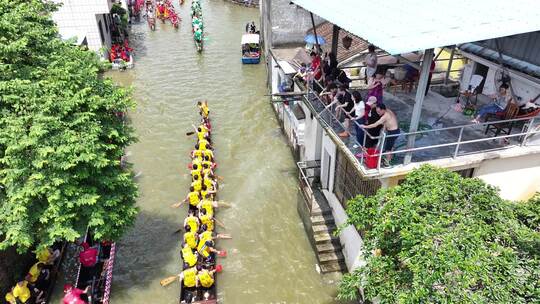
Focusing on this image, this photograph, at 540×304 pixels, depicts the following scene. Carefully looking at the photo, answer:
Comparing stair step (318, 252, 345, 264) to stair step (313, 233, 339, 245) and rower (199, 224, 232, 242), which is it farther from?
rower (199, 224, 232, 242)

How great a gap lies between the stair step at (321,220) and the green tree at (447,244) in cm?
541

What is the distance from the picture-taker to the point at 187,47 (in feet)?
112

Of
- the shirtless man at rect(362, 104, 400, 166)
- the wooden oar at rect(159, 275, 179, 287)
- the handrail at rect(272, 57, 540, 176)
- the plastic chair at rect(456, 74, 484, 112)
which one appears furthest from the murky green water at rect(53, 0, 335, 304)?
the plastic chair at rect(456, 74, 484, 112)

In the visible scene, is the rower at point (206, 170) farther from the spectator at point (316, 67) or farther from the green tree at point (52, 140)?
the spectator at point (316, 67)

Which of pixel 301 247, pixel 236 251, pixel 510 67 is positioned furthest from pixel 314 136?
pixel 510 67

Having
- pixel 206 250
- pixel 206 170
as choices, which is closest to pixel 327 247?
pixel 206 250

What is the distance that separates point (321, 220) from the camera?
12867 mm

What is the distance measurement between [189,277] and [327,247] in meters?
4.36

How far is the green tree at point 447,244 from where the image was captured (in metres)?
5.43

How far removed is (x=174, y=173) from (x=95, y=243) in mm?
5528

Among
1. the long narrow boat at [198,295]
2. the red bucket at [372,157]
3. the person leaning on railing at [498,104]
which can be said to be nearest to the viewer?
the red bucket at [372,157]

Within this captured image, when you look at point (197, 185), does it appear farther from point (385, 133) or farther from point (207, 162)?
point (385, 133)

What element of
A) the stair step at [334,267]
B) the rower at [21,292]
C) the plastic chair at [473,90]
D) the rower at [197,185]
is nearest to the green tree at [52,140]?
the rower at [21,292]

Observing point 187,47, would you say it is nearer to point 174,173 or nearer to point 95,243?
point 174,173
